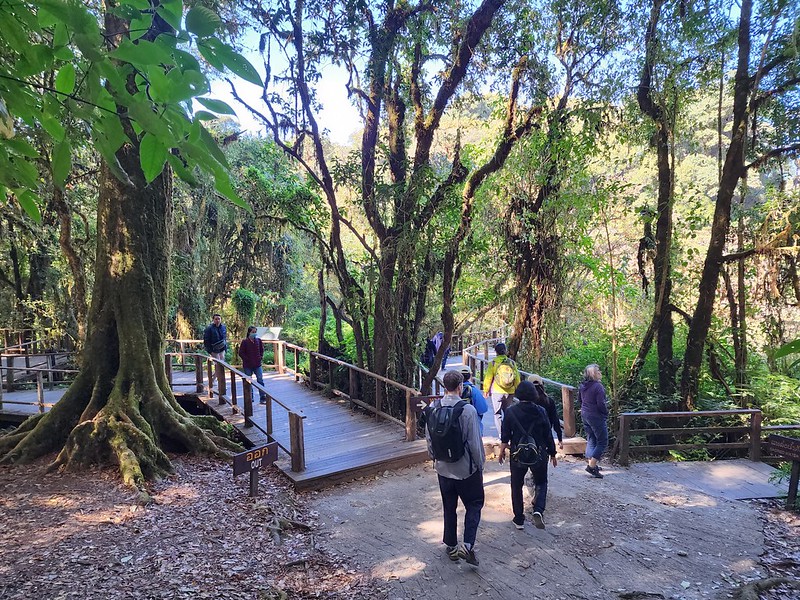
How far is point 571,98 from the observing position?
10.6 meters

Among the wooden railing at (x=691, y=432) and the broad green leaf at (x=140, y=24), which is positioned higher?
the broad green leaf at (x=140, y=24)

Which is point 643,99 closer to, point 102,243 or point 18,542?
point 102,243

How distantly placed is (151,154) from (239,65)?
1.10 ft

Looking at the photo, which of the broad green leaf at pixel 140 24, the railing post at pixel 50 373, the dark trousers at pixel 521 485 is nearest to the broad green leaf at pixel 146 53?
the broad green leaf at pixel 140 24

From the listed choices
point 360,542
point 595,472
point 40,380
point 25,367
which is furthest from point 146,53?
point 25,367

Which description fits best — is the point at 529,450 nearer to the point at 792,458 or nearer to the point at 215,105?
the point at 792,458

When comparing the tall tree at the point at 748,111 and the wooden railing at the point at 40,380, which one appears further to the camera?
the wooden railing at the point at 40,380

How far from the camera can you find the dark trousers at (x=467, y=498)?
4.45 meters

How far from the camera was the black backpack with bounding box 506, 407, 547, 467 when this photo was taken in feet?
16.8

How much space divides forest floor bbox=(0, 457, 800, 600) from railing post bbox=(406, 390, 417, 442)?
125cm

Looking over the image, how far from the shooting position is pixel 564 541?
5055 millimetres

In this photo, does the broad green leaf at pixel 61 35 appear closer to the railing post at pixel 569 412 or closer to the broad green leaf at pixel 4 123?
the broad green leaf at pixel 4 123

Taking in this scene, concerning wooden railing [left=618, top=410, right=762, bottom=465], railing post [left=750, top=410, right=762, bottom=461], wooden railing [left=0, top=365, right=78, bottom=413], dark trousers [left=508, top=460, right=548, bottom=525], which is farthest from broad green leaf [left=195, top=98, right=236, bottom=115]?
railing post [left=750, top=410, right=762, bottom=461]

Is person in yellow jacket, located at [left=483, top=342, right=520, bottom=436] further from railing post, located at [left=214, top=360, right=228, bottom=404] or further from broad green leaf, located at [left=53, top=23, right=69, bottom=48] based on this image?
broad green leaf, located at [left=53, top=23, right=69, bottom=48]
